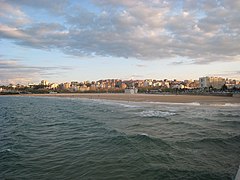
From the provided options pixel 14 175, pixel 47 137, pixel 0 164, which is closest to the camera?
pixel 14 175

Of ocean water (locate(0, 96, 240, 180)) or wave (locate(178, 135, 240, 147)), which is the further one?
wave (locate(178, 135, 240, 147))

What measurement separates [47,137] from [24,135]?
182 centimetres

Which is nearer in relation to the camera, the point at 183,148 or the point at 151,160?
the point at 151,160

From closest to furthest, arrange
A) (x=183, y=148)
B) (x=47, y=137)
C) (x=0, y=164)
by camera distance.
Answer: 1. (x=0, y=164)
2. (x=183, y=148)
3. (x=47, y=137)

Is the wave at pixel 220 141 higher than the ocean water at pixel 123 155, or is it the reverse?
the wave at pixel 220 141

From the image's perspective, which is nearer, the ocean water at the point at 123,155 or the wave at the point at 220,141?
the ocean water at the point at 123,155

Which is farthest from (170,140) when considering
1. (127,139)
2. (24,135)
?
(24,135)

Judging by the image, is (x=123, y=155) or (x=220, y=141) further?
(x=220, y=141)

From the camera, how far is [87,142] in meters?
11.5

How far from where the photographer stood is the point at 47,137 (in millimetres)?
13000

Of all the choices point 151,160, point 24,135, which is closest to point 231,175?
point 151,160

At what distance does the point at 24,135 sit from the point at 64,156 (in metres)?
5.92

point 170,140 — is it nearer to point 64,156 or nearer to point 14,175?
point 64,156

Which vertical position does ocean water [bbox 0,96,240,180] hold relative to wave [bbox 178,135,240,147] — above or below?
below
